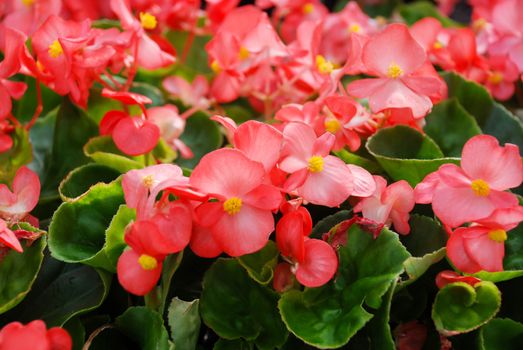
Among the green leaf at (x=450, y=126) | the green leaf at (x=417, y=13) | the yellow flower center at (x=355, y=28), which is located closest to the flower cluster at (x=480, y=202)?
the green leaf at (x=450, y=126)

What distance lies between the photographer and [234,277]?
67 cm

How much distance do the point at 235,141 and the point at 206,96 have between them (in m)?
0.39

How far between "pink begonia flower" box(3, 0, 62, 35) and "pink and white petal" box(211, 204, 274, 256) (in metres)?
0.49

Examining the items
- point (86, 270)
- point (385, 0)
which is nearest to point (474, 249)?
point (86, 270)

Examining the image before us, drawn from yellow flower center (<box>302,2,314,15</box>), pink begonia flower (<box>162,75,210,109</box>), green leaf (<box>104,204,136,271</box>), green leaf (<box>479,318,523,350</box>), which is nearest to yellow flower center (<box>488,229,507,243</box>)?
green leaf (<box>479,318,523,350</box>)

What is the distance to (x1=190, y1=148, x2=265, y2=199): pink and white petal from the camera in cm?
55

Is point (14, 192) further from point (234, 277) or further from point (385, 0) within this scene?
point (385, 0)

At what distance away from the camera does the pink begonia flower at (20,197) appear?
2.15ft

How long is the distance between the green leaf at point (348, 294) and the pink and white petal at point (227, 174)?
115 millimetres

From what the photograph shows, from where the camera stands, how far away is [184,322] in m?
0.62

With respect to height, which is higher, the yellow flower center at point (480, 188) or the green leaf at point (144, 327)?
the yellow flower center at point (480, 188)

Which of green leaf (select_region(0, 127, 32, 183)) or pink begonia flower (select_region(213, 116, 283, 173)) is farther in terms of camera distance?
green leaf (select_region(0, 127, 32, 183))

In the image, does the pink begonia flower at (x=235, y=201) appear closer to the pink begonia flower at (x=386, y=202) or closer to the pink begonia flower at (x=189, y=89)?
the pink begonia flower at (x=386, y=202)

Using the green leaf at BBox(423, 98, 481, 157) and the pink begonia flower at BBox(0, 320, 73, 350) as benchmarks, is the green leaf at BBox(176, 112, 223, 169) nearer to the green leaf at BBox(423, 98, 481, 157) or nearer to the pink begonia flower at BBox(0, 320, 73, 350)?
the green leaf at BBox(423, 98, 481, 157)
